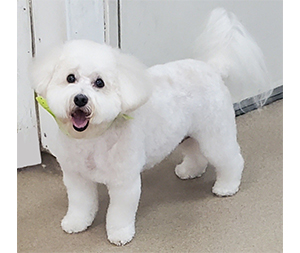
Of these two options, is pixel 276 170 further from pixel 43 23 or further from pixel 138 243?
pixel 43 23

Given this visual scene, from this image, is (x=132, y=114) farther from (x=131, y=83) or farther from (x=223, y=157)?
(x=223, y=157)

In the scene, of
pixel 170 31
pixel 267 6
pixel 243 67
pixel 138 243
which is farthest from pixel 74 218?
pixel 267 6

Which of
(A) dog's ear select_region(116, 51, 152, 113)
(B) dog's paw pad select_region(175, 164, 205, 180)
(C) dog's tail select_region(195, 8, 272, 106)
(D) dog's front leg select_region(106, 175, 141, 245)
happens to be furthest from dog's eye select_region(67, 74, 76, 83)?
(B) dog's paw pad select_region(175, 164, 205, 180)

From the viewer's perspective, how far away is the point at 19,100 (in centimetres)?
178

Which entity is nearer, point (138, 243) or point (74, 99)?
point (74, 99)

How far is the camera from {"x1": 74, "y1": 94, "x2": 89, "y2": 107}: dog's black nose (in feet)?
3.92

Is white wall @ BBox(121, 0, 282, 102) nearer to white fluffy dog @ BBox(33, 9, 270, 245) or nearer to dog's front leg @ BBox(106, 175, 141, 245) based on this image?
white fluffy dog @ BBox(33, 9, 270, 245)

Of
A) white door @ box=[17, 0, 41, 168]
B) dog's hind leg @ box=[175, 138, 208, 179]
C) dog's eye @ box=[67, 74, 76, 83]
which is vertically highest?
dog's eye @ box=[67, 74, 76, 83]

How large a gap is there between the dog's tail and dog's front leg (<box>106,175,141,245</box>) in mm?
510

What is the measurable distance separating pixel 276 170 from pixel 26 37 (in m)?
1.05

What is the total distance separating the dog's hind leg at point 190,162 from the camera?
5.98 ft

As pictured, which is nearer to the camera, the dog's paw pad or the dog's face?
the dog's face

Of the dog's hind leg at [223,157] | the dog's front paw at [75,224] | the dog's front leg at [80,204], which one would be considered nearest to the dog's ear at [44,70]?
the dog's front leg at [80,204]

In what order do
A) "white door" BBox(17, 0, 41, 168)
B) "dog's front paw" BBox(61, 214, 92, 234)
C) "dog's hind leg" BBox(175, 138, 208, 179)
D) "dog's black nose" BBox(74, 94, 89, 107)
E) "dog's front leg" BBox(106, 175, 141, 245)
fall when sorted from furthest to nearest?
"dog's hind leg" BBox(175, 138, 208, 179), "white door" BBox(17, 0, 41, 168), "dog's front paw" BBox(61, 214, 92, 234), "dog's front leg" BBox(106, 175, 141, 245), "dog's black nose" BBox(74, 94, 89, 107)
